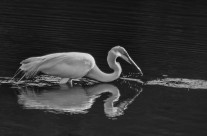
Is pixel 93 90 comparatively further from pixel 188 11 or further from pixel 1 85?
pixel 188 11

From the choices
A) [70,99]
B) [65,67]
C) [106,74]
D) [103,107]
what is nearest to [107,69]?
[106,74]

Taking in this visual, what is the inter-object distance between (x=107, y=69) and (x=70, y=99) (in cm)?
302

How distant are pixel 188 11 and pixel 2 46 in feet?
42.5

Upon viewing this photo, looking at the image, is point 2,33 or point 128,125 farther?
point 2,33

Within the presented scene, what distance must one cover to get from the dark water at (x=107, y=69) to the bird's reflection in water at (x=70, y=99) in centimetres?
2

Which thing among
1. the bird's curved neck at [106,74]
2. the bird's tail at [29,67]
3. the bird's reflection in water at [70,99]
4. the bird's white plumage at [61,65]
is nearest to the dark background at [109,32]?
the bird's tail at [29,67]

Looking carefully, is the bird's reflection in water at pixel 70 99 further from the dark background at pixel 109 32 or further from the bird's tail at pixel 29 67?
the dark background at pixel 109 32

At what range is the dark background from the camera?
16.4 m

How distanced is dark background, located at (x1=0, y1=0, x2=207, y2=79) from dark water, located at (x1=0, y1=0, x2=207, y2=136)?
0.03 meters

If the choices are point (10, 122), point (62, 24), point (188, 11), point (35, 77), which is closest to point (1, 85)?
point (35, 77)

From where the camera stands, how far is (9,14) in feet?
75.3

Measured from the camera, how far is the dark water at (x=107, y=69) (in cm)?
1123

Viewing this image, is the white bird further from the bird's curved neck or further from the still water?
the still water

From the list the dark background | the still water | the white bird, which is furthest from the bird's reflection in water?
the dark background
